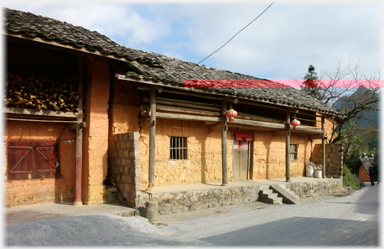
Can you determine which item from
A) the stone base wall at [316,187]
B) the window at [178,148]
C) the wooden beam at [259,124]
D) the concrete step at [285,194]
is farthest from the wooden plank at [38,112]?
the stone base wall at [316,187]

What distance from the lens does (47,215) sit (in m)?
6.85

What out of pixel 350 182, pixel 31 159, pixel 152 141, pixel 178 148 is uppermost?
pixel 152 141

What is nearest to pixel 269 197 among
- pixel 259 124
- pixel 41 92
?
pixel 259 124

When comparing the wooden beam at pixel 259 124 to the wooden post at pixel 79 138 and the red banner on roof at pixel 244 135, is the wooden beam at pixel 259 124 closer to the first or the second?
the red banner on roof at pixel 244 135

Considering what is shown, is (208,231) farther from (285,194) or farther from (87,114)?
(285,194)

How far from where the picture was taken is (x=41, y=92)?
749 cm

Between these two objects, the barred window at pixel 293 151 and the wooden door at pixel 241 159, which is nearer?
the wooden door at pixel 241 159

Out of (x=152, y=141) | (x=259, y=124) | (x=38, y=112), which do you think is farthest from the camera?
(x=259, y=124)

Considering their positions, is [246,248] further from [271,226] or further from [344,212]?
[344,212]

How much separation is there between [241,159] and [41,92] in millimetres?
8490

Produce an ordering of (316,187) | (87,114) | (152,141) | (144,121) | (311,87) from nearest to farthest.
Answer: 1. (87,114)
2. (152,141)
3. (144,121)
4. (316,187)
5. (311,87)

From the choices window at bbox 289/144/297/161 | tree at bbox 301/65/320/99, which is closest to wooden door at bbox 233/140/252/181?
window at bbox 289/144/297/161

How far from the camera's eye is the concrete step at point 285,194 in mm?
10938

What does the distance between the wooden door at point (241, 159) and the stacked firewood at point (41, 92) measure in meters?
7.16
